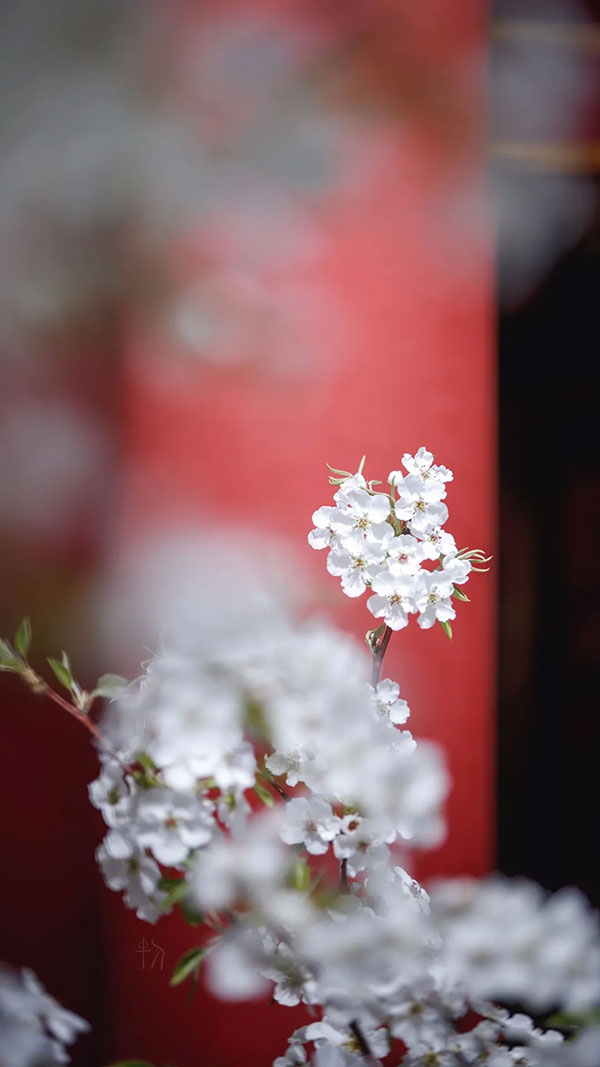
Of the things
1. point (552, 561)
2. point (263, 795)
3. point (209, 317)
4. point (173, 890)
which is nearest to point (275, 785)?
point (263, 795)

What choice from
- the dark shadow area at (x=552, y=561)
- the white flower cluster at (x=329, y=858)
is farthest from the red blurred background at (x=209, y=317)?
the white flower cluster at (x=329, y=858)

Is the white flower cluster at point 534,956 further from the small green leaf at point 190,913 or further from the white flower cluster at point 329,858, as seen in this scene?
the small green leaf at point 190,913

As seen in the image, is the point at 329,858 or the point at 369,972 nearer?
the point at 369,972

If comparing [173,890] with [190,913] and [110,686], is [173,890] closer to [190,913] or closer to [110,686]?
[190,913]

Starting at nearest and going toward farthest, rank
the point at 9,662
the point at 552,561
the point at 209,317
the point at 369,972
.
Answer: the point at 369,972, the point at 9,662, the point at 209,317, the point at 552,561

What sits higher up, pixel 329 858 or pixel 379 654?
pixel 379 654

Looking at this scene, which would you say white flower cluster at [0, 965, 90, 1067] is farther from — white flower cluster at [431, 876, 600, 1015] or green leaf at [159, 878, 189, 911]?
white flower cluster at [431, 876, 600, 1015]
